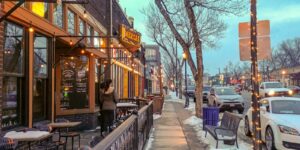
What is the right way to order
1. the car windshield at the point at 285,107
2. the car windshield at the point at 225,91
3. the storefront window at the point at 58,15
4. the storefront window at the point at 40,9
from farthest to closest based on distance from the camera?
the car windshield at the point at 225,91, the storefront window at the point at 58,15, the car windshield at the point at 285,107, the storefront window at the point at 40,9

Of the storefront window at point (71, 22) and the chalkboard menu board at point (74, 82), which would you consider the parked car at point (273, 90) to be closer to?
the chalkboard menu board at point (74, 82)

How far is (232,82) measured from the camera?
121000 mm

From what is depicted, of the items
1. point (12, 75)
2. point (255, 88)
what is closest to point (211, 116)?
point (255, 88)

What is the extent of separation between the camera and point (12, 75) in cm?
893

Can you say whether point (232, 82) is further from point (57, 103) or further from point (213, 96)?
point (57, 103)

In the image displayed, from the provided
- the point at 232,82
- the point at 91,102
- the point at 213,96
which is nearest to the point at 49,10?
the point at 91,102

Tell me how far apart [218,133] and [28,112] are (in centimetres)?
496

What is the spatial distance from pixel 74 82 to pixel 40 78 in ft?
14.5

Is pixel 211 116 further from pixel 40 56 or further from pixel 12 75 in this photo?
pixel 12 75

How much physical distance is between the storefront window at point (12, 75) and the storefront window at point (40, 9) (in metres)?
0.86

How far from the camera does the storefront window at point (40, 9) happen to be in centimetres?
1010

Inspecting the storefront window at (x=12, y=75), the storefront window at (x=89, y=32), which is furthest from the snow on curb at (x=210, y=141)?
the storefront window at (x=89, y=32)

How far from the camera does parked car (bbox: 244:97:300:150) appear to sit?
1015 cm

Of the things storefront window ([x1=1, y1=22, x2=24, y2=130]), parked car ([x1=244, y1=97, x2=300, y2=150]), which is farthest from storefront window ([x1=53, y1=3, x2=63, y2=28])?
parked car ([x1=244, y1=97, x2=300, y2=150])
